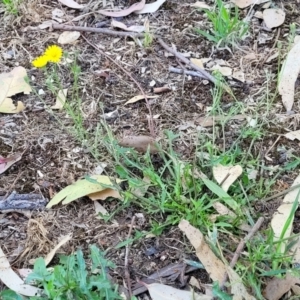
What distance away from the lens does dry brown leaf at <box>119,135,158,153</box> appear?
6.12 ft

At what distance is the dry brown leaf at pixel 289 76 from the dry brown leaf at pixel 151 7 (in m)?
0.54

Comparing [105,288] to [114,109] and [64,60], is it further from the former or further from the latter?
[64,60]

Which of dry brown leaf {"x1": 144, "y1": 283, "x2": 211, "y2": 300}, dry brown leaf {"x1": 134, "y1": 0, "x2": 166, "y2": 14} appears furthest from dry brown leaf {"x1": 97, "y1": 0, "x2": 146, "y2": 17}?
dry brown leaf {"x1": 144, "y1": 283, "x2": 211, "y2": 300}

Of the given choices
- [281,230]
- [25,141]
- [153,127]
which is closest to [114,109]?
[153,127]

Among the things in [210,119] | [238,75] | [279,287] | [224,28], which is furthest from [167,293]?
[224,28]

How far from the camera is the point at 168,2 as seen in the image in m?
2.39

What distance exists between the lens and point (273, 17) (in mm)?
2283

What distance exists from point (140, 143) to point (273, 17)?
0.79 metres

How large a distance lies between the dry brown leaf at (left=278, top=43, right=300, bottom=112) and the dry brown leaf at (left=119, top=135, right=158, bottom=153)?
47 cm

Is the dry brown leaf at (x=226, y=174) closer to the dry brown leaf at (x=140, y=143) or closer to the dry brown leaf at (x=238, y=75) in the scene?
the dry brown leaf at (x=140, y=143)

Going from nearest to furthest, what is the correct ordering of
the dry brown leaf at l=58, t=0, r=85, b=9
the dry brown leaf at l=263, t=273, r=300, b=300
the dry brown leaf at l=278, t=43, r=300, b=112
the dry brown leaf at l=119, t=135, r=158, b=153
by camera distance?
1. the dry brown leaf at l=263, t=273, r=300, b=300
2. the dry brown leaf at l=119, t=135, r=158, b=153
3. the dry brown leaf at l=278, t=43, r=300, b=112
4. the dry brown leaf at l=58, t=0, r=85, b=9

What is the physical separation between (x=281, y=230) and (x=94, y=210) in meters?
0.52

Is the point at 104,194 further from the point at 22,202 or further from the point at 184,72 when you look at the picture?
the point at 184,72

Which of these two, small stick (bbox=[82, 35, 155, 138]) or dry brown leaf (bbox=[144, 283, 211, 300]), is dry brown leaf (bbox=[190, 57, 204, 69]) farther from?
dry brown leaf (bbox=[144, 283, 211, 300])
